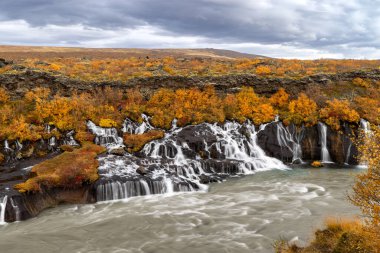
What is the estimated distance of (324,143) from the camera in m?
31.1

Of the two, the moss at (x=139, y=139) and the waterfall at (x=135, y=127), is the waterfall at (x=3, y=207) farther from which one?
the waterfall at (x=135, y=127)

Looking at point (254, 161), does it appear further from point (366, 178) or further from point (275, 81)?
point (366, 178)

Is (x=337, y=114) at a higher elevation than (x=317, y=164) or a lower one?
higher

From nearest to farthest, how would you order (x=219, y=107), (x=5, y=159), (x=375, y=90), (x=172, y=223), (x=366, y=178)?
(x=366, y=178)
(x=172, y=223)
(x=5, y=159)
(x=219, y=107)
(x=375, y=90)

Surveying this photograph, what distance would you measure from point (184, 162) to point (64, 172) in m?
9.41

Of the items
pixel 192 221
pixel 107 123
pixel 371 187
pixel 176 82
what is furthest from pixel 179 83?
pixel 371 187

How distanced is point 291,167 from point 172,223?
15524 millimetres

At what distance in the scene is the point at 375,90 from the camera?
37.5 metres

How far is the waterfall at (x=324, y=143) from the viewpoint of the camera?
30.7 metres

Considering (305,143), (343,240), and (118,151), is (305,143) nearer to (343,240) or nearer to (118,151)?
(118,151)

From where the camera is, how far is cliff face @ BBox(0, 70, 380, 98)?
1395 inches

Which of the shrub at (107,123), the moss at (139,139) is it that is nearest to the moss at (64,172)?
the moss at (139,139)

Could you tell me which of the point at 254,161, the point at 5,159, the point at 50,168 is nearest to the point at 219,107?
the point at 254,161

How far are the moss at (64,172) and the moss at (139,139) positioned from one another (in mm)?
3514
